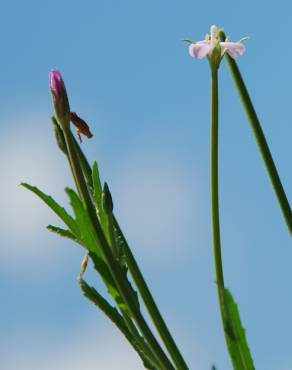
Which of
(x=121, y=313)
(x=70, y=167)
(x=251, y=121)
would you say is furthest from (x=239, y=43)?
(x=121, y=313)

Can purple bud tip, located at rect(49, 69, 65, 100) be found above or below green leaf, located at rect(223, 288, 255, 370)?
above

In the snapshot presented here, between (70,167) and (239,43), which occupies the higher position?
(239,43)

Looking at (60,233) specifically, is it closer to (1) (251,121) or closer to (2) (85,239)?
(2) (85,239)

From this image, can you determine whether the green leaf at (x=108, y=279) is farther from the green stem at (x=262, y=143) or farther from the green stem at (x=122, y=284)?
the green stem at (x=262, y=143)

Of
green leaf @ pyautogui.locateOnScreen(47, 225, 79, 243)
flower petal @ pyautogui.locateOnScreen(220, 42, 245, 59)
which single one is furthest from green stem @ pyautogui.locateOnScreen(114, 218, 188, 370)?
flower petal @ pyautogui.locateOnScreen(220, 42, 245, 59)

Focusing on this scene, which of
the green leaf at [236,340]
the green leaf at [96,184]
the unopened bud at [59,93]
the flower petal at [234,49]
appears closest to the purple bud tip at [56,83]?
the unopened bud at [59,93]

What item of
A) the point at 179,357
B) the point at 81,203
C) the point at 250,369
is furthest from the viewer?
the point at 81,203

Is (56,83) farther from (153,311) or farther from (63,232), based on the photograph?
(153,311)

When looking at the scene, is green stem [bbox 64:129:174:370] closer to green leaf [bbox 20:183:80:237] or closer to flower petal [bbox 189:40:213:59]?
green leaf [bbox 20:183:80:237]
